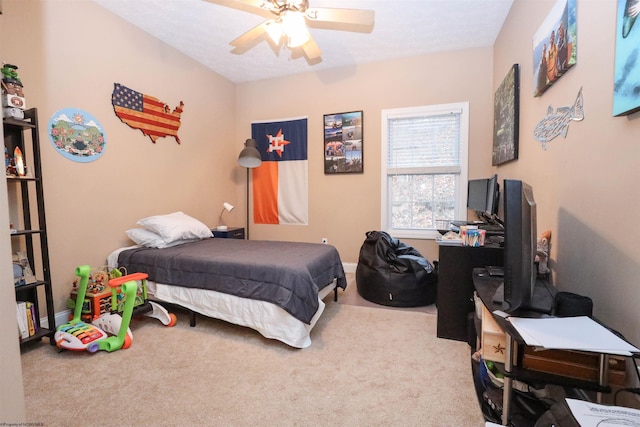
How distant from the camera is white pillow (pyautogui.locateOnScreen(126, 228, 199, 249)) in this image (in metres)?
2.66

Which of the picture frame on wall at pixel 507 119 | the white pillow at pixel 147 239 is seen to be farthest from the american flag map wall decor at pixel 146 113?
the picture frame on wall at pixel 507 119

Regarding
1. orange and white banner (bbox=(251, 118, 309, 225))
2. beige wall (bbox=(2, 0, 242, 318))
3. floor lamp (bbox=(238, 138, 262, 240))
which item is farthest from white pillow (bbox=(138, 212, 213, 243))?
orange and white banner (bbox=(251, 118, 309, 225))

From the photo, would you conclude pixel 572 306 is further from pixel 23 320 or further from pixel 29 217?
pixel 29 217

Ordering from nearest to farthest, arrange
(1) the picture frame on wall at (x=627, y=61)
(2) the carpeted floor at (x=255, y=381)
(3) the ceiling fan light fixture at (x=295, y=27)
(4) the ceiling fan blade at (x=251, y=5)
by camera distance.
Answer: (1) the picture frame on wall at (x=627, y=61) → (2) the carpeted floor at (x=255, y=381) → (4) the ceiling fan blade at (x=251, y=5) → (3) the ceiling fan light fixture at (x=295, y=27)

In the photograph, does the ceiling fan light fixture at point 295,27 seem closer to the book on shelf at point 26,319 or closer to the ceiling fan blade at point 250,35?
the ceiling fan blade at point 250,35

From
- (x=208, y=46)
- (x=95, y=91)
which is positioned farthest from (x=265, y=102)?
(x=95, y=91)

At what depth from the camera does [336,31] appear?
304cm

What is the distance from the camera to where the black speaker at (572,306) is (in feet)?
3.56

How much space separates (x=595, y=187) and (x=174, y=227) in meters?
3.10

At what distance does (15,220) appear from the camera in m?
2.06

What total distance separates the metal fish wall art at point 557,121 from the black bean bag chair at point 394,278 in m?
1.45

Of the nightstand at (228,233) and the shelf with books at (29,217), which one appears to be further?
the nightstand at (228,233)

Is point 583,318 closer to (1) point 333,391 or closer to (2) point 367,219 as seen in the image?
(1) point 333,391

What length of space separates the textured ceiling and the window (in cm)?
73
